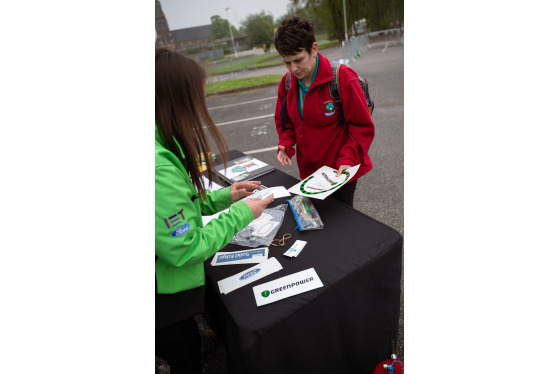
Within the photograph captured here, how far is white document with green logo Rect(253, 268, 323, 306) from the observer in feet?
3.47

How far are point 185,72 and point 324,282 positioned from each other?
0.89 metres

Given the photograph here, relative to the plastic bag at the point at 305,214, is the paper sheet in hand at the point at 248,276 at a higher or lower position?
lower

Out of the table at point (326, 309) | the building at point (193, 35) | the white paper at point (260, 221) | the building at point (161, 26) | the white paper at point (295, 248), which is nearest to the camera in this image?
the table at point (326, 309)

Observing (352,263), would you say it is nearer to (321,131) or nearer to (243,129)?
(321,131)

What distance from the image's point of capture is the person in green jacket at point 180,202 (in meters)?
0.84

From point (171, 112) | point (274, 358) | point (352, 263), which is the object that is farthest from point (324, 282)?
point (171, 112)

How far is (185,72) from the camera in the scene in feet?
2.81

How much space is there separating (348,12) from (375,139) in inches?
1056

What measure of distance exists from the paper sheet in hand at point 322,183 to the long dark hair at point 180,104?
0.70 metres

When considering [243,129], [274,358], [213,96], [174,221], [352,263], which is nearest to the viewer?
[174,221]

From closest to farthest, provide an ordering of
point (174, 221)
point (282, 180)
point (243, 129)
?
point (174, 221) < point (282, 180) < point (243, 129)

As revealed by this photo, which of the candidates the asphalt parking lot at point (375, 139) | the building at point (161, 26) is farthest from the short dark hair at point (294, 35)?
the building at point (161, 26)

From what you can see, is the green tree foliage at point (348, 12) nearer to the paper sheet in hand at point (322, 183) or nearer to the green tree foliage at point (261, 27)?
the green tree foliage at point (261, 27)

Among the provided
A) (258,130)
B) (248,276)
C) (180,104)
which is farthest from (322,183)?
(258,130)
